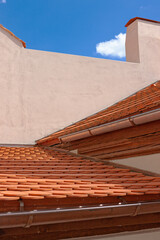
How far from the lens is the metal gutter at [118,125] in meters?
4.91

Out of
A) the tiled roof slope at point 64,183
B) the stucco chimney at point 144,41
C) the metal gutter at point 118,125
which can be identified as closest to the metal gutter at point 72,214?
the tiled roof slope at point 64,183

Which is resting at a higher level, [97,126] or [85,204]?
[97,126]

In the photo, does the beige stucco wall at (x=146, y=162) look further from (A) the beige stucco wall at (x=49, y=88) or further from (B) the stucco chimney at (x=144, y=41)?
(B) the stucco chimney at (x=144, y=41)

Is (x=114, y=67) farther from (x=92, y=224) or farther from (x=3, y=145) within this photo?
(x=92, y=224)

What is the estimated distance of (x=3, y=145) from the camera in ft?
27.8

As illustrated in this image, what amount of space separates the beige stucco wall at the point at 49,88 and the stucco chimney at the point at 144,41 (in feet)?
2.44

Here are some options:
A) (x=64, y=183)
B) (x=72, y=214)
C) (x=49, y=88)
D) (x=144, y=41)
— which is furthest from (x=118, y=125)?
(x=144, y=41)

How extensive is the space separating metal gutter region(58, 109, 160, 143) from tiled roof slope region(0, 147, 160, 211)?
0.64 meters

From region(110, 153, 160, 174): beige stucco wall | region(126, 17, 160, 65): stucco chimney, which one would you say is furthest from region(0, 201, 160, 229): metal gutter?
region(126, 17, 160, 65): stucco chimney

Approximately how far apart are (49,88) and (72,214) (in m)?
6.48

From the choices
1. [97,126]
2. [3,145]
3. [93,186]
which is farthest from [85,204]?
[3,145]

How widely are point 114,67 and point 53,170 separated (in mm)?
5985

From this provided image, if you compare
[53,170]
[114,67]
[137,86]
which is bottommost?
[53,170]

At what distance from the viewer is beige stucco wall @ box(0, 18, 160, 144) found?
8.88m
